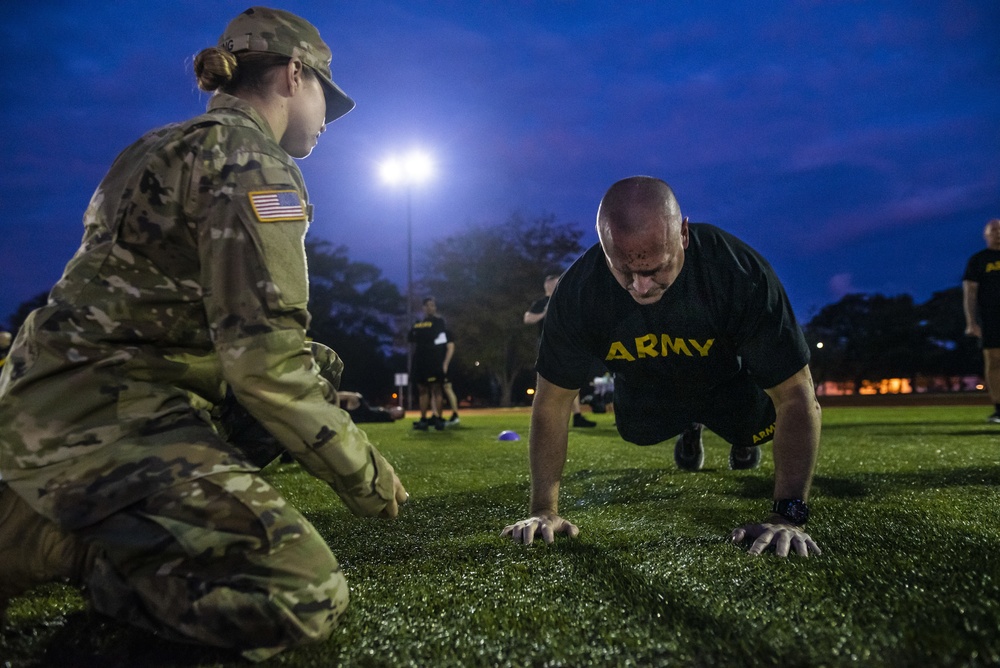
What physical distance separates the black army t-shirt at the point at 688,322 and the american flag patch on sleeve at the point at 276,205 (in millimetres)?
1306

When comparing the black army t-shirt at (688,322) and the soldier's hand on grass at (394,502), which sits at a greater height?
the black army t-shirt at (688,322)

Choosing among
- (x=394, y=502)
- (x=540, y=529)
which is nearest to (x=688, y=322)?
(x=540, y=529)

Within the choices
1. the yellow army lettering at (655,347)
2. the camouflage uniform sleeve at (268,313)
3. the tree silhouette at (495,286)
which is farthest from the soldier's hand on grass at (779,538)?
the tree silhouette at (495,286)

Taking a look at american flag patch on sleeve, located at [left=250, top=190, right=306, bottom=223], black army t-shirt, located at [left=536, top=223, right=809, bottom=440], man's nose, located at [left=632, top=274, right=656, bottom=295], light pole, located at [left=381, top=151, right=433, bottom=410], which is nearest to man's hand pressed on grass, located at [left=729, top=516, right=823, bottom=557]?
black army t-shirt, located at [left=536, top=223, right=809, bottom=440]

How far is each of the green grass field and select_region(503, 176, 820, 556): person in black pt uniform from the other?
23 centimetres

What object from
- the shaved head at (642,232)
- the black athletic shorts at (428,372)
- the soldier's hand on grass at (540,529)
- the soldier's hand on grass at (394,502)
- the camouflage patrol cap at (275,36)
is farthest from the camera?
the black athletic shorts at (428,372)

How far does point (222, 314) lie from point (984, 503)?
3.33 metres

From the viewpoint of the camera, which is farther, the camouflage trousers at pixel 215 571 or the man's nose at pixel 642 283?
the man's nose at pixel 642 283

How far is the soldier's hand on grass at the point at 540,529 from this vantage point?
2.53m

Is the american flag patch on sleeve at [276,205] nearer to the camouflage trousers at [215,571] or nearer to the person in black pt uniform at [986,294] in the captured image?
the camouflage trousers at [215,571]

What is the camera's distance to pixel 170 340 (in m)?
1.75

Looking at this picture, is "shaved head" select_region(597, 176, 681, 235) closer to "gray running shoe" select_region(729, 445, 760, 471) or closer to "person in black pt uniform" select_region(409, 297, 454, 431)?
"gray running shoe" select_region(729, 445, 760, 471)

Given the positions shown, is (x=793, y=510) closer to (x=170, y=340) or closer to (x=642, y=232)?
(x=642, y=232)

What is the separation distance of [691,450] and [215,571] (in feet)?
12.1
